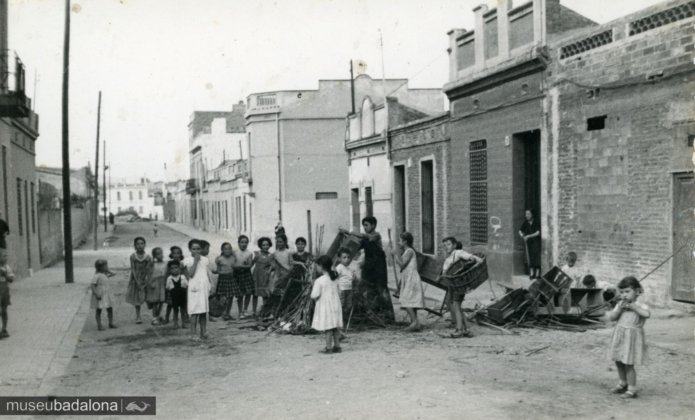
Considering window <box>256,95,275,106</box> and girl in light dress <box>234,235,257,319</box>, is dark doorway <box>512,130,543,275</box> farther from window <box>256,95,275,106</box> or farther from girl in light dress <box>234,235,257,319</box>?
window <box>256,95,275,106</box>

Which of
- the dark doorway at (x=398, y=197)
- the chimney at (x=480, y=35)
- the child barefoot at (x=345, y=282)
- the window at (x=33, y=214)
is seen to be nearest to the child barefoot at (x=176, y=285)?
the child barefoot at (x=345, y=282)

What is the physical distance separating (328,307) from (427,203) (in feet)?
37.4

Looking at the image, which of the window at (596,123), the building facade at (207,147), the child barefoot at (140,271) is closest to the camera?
the child barefoot at (140,271)

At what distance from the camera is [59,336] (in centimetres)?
980

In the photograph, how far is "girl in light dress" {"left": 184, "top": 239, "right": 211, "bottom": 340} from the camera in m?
9.28

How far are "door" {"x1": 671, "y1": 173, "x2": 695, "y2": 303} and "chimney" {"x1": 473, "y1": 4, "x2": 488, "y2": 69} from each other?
642 centimetres

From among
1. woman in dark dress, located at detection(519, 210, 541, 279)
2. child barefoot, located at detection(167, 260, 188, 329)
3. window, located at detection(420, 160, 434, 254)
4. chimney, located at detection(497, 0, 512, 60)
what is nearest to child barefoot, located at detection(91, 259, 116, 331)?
child barefoot, located at detection(167, 260, 188, 329)

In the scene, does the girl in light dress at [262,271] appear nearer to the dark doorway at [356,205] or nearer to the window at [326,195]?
the dark doorway at [356,205]

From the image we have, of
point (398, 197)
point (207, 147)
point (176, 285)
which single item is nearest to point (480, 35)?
point (398, 197)

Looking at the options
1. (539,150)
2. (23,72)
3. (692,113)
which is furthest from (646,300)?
(23,72)

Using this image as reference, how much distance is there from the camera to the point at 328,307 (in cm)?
835

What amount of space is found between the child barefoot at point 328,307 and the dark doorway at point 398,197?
1282 cm

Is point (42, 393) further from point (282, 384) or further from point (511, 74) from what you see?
point (511, 74)

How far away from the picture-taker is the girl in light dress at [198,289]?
365 inches
